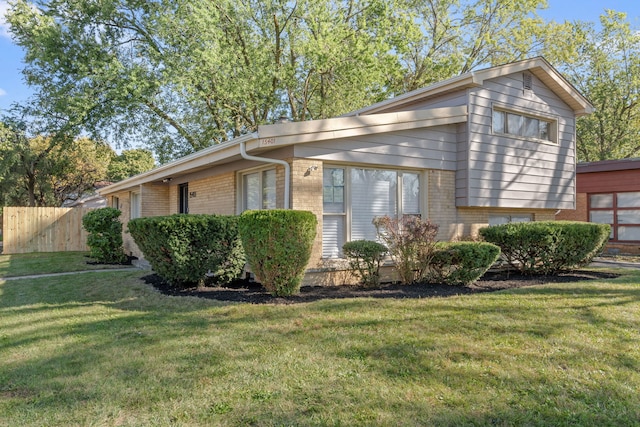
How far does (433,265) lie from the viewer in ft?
26.5

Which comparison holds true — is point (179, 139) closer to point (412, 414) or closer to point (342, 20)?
point (342, 20)

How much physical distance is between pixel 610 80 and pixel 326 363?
2859 cm

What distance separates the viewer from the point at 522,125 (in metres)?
11.1

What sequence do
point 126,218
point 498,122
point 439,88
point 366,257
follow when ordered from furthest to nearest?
point 126,218 → point 498,122 → point 439,88 → point 366,257

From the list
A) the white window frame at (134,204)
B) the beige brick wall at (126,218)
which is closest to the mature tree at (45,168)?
the beige brick wall at (126,218)

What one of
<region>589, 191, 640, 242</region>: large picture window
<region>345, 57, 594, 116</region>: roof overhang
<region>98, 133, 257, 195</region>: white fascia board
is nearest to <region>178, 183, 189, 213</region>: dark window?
<region>98, 133, 257, 195</region>: white fascia board

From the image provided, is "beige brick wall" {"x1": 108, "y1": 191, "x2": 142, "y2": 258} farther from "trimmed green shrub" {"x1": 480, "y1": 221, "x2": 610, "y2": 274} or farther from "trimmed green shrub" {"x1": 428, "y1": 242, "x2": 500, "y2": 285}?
"trimmed green shrub" {"x1": 480, "y1": 221, "x2": 610, "y2": 274}

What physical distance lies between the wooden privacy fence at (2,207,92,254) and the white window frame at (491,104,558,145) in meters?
16.4

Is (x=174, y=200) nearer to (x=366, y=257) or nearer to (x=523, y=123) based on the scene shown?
(x=366, y=257)

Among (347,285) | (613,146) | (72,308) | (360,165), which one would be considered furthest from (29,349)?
(613,146)

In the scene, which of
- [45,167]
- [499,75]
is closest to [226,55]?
[499,75]

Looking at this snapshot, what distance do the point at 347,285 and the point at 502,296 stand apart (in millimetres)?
2733

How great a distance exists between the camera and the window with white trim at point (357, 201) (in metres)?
8.16

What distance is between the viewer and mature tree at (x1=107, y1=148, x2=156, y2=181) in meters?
38.7
